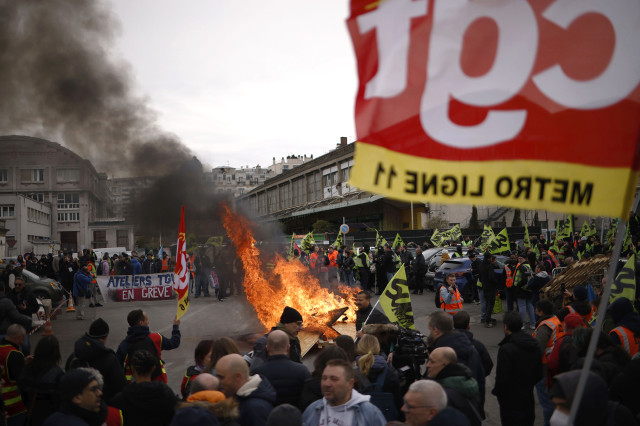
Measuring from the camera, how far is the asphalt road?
33.7ft

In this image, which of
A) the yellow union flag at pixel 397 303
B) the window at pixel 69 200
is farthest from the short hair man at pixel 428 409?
the window at pixel 69 200

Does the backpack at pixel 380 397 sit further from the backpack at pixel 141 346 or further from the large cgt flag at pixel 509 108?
the large cgt flag at pixel 509 108

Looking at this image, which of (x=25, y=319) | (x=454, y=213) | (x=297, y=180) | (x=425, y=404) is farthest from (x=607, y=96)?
(x=297, y=180)

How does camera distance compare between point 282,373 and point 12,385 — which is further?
point 12,385

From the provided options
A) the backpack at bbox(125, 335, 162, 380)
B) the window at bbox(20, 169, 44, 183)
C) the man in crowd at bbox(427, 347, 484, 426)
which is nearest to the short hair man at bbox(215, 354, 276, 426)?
the man in crowd at bbox(427, 347, 484, 426)

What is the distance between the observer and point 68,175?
2186cm

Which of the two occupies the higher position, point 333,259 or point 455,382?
point 333,259

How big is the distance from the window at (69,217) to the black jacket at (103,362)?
45565mm

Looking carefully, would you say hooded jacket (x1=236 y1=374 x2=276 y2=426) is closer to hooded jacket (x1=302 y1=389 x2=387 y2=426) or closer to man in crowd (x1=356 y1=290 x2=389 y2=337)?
hooded jacket (x1=302 y1=389 x2=387 y2=426)

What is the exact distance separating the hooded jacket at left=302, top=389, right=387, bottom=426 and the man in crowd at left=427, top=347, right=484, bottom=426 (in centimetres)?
70

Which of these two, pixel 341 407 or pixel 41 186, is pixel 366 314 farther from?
pixel 41 186

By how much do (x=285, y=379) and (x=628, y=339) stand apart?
3613 mm

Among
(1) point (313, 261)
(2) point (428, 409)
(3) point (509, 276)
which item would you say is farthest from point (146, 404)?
(1) point (313, 261)

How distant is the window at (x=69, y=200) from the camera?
2983cm
